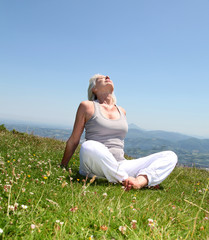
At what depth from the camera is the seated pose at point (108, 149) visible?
502cm

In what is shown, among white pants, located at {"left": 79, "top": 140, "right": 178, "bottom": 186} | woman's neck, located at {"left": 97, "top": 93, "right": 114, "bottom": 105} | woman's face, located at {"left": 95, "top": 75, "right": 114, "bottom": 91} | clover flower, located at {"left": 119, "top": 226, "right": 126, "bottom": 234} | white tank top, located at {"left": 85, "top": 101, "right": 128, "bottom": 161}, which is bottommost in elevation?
clover flower, located at {"left": 119, "top": 226, "right": 126, "bottom": 234}

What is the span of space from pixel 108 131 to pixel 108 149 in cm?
45

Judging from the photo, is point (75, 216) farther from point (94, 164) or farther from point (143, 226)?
point (94, 164)

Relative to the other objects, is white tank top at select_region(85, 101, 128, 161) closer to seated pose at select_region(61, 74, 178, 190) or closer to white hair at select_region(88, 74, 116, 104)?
seated pose at select_region(61, 74, 178, 190)

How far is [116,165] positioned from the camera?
501 centimetres

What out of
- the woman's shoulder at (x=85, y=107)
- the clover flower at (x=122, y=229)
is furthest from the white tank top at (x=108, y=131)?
the clover flower at (x=122, y=229)

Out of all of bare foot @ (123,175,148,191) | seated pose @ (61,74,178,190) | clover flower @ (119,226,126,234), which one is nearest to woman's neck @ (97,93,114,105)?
seated pose @ (61,74,178,190)

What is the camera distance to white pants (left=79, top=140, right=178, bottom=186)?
4.98m

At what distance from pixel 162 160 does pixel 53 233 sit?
347 cm

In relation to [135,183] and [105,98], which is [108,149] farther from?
[105,98]

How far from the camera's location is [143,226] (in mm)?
2832

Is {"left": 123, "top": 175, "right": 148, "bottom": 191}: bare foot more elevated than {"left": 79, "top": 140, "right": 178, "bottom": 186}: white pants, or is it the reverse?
{"left": 79, "top": 140, "right": 178, "bottom": 186}: white pants

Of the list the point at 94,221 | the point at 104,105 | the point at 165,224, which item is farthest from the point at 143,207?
the point at 104,105

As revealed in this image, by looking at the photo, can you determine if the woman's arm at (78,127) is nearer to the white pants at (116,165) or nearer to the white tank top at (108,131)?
the white tank top at (108,131)
